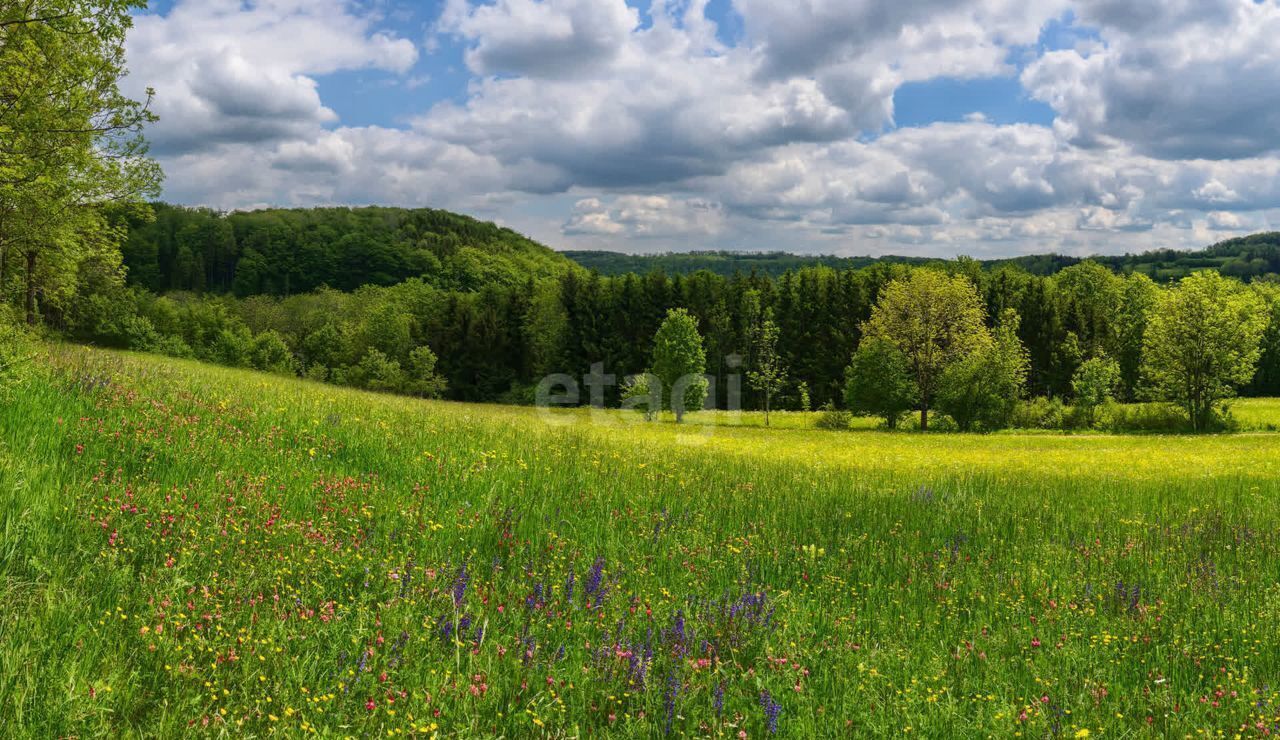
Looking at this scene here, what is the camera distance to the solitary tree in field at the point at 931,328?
5084 cm

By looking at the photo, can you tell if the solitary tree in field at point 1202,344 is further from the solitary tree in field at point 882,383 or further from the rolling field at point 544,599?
the rolling field at point 544,599

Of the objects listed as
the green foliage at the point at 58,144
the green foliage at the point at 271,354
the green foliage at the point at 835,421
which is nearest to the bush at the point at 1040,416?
the green foliage at the point at 835,421

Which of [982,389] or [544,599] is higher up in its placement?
[544,599]

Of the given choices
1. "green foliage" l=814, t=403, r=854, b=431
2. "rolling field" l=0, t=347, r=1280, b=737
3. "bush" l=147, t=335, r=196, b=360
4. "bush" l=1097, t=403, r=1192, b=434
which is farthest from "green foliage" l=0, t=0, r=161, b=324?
"bush" l=1097, t=403, r=1192, b=434

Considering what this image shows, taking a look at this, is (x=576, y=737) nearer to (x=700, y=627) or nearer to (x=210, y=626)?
(x=700, y=627)

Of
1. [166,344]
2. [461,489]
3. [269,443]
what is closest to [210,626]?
[461,489]

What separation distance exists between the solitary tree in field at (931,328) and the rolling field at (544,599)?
43417 millimetres

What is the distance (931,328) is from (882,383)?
5925mm

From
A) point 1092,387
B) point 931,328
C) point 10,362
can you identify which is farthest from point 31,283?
point 1092,387

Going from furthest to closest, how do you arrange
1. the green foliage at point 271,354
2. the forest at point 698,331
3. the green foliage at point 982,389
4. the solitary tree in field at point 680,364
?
the green foliage at point 271,354, the forest at point 698,331, the solitary tree in field at point 680,364, the green foliage at point 982,389

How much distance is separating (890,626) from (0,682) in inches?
225

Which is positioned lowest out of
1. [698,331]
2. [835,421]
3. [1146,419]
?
[835,421]

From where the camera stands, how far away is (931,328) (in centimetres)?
5119

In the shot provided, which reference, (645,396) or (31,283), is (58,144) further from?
(645,396)
